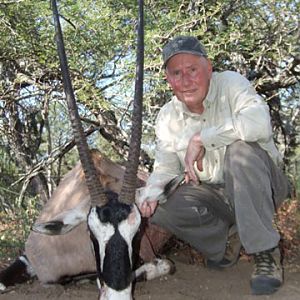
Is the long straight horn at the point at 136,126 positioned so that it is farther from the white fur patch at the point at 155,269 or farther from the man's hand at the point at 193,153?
the white fur patch at the point at 155,269

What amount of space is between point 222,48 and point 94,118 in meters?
Answer: 1.60

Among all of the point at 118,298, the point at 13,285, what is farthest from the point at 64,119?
the point at 118,298

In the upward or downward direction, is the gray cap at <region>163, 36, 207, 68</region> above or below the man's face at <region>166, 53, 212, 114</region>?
above

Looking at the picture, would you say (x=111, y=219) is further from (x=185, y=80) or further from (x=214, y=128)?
(x=185, y=80)

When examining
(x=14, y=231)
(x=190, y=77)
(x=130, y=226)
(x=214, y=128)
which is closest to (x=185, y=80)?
(x=190, y=77)

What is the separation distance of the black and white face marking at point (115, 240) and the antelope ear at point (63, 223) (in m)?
0.33

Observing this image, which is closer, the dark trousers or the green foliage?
the dark trousers

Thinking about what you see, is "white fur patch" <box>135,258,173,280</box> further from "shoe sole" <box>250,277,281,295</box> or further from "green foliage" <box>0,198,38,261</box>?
"green foliage" <box>0,198,38,261</box>

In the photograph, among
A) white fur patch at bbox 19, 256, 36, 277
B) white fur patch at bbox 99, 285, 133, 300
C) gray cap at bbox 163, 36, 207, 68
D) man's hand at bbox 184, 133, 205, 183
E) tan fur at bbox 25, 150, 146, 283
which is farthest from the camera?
white fur patch at bbox 19, 256, 36, 277

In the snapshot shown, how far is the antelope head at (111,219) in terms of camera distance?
104 inches

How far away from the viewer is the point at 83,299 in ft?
10.4

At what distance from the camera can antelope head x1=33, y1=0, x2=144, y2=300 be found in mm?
2639

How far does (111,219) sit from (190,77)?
993mm

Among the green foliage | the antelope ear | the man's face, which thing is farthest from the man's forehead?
the green foliage
